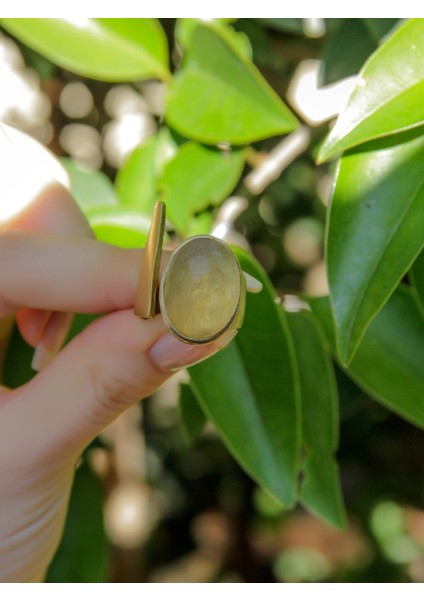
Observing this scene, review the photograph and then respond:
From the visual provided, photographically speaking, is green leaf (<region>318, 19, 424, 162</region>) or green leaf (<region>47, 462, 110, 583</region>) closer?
green leaf (<region>318, 19, 424, 162</region>)

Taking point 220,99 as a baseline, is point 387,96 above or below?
above

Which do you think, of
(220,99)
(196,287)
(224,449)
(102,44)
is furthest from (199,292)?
(224,449)

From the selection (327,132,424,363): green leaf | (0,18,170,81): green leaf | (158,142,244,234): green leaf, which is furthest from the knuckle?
(0,18,170,81): green leaf

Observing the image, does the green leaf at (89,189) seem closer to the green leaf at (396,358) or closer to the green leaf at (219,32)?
the green leaf at (219,32)

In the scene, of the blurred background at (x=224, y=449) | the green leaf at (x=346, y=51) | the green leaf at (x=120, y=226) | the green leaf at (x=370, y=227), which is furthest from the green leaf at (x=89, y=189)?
the green leaf at (x=370, y=227)

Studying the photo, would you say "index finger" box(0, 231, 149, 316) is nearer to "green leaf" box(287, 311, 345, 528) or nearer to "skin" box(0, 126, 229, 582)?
"skin" box(0, 126, 229, 582)

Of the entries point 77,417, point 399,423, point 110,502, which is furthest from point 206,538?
point 77,417

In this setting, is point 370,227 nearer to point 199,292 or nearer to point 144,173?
point 199,292

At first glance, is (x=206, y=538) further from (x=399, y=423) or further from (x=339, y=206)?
(x=339, y=206)
